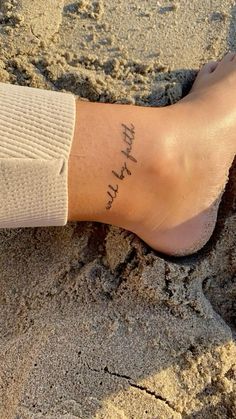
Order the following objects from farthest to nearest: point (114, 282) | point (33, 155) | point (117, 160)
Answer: point (114, 282) → point (117, 160) → point (33, 155)

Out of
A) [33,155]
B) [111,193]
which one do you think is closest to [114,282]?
[111,193]

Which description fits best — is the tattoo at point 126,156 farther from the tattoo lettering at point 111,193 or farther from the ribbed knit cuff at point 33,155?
the ribbed knit cuff at point 33,155

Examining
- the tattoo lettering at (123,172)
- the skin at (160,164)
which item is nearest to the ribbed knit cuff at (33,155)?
the skin at (160,164)

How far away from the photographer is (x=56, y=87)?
5.36 ft

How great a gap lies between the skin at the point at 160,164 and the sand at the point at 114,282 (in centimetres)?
6

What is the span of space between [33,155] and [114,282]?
1.46 feet

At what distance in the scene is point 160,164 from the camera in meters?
1.49

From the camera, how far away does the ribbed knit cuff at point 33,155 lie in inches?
51.8

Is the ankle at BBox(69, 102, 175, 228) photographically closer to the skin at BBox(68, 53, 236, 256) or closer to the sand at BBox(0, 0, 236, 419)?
the skin at BBox(68, 53, 236, 256)

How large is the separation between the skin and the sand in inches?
2.5

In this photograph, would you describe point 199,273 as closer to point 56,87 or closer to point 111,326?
point 111,326

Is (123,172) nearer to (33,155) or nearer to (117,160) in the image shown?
(117,160)

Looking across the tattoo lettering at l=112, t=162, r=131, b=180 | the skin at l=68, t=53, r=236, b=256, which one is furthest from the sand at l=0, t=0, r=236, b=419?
the tattoo lettering at l=112, t=162, r=131, b=180

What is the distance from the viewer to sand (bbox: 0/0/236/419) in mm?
1452
